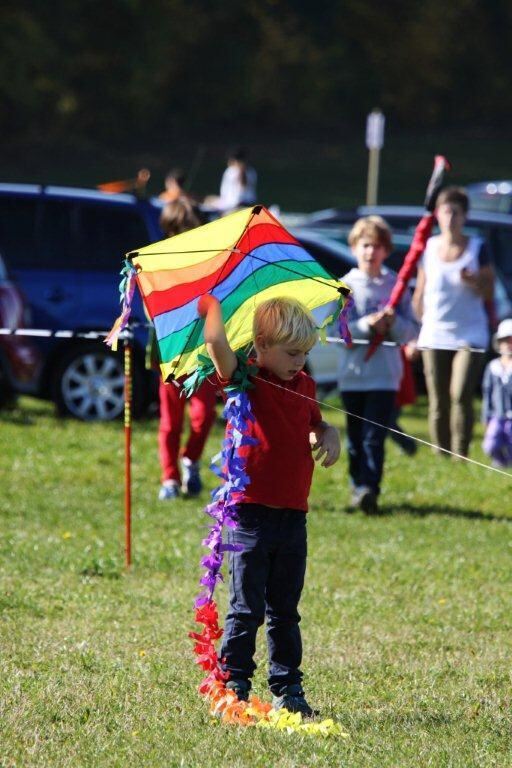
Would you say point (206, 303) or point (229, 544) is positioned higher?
point (206, 303)

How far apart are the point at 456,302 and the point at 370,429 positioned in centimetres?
185

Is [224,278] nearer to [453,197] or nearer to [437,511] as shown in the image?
[437,511]

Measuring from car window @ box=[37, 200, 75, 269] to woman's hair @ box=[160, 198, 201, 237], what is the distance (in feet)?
10.9

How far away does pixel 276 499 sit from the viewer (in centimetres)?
531

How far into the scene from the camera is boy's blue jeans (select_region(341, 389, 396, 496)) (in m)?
9.47

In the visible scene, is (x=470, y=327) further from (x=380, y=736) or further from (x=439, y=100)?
(x=439, y=100)

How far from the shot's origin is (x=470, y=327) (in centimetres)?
1099

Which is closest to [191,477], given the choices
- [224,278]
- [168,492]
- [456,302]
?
[168,492]

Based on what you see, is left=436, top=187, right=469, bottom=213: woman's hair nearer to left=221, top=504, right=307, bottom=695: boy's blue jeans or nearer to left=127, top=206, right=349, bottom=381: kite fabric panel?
left=127, top=206, right=349, bottom=381: kite fabric panel

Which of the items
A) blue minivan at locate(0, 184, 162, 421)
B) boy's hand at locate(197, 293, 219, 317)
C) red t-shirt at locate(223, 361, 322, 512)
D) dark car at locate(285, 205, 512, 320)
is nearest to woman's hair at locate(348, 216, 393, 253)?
blue minivan at locate(0, 184, 162, 421)

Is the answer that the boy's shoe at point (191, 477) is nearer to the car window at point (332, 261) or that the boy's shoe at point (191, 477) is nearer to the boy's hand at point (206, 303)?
the car window at point (332, 261)

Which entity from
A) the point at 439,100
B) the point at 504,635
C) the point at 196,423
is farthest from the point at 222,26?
the point at 504,635

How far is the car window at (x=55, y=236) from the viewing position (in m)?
12.7

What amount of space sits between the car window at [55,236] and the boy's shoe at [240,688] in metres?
7.68
